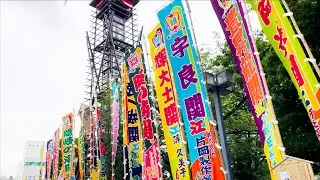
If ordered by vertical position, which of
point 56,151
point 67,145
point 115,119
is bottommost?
point 115,119

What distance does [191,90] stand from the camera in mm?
8555

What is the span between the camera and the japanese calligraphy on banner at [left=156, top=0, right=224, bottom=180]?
7.81 m

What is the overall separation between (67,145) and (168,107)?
10252 millimetres

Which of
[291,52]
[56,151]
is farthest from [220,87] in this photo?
[56,151]

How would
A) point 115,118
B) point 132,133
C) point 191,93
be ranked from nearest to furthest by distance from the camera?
point 191,93 < point 132,133 < point 115,118

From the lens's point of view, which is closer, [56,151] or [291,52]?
[291,52]

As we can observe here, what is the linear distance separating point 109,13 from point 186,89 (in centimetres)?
3356

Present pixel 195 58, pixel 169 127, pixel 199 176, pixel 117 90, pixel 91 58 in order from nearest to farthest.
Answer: pixel 199 176
pixel 195 58
pixel 169 127
pixel 117 90
pixel 91 58

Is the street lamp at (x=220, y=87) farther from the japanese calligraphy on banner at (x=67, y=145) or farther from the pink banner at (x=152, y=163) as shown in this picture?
the japanese calligraphy on banner at (x=67, y=145)

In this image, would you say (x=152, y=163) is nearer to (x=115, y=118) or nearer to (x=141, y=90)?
(x=141, y=90)

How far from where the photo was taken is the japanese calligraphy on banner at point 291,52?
17.8 ft

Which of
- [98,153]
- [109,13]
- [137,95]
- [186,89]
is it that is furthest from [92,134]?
A: [109,13]

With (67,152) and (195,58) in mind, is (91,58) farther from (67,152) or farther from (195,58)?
(195,58)

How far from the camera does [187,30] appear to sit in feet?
29.4
